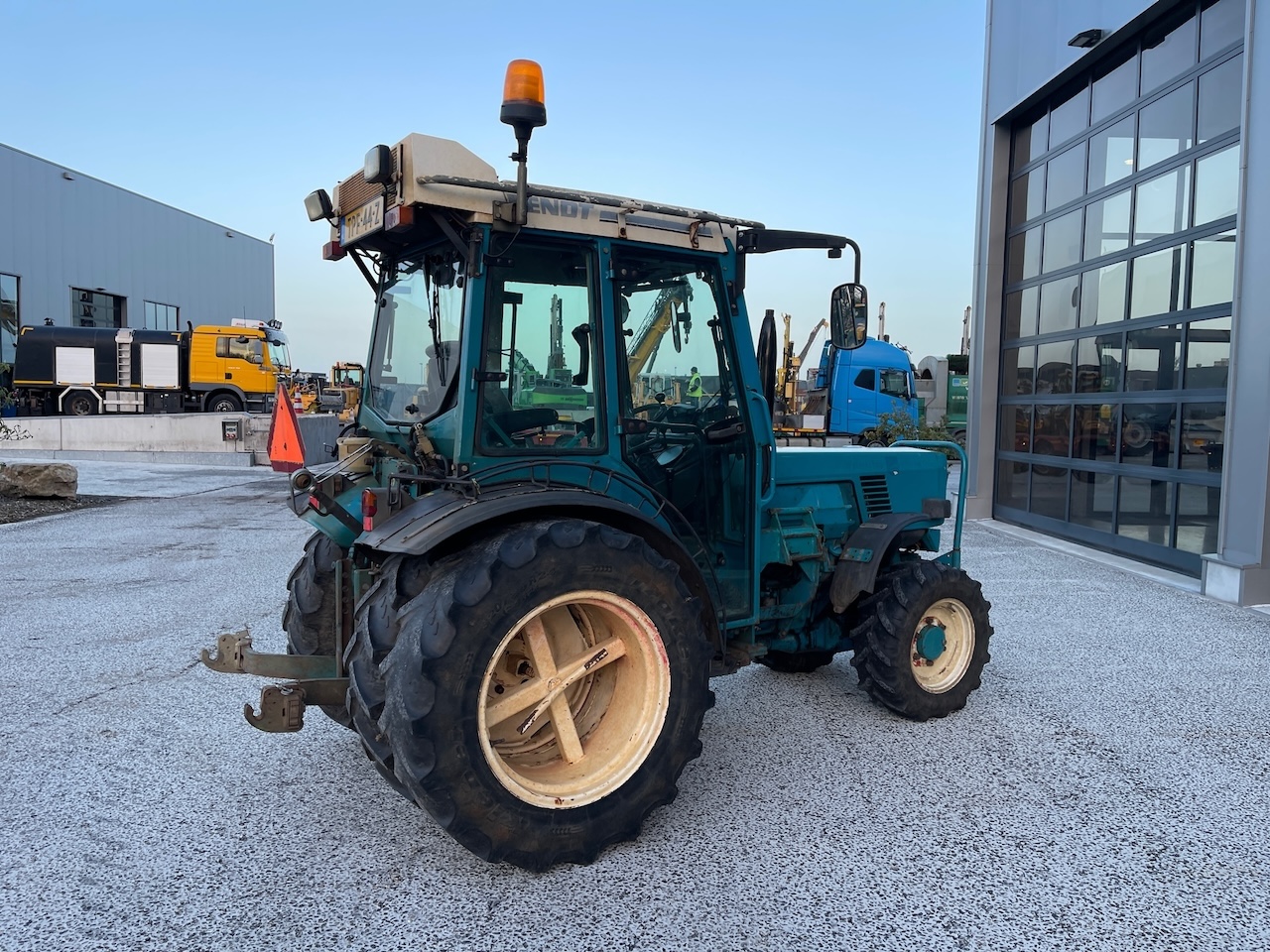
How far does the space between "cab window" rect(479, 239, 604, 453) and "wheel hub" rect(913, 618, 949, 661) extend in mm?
1969

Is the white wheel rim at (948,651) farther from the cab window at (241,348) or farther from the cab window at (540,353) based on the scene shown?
the cab window at (241,348)

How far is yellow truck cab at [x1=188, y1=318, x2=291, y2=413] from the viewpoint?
26.5 metres

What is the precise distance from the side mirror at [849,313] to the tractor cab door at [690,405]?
0.55m

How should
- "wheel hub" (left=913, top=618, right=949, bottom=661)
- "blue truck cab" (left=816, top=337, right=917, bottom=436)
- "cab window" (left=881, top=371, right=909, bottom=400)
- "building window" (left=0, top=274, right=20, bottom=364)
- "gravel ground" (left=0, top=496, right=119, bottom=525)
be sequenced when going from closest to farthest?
"wheel hub" (left=913, top=618, right=949, bottom=661) < "gravel ground" (left=0, top=496, right=119, bottom=525) < "blue truck cab" (left=816, top=337, right=917, bottom=436) < "cab window" (left=881, top=371, right=909, bottom=400) < "building window" (left=0, top=274, right=20, bottom=364)

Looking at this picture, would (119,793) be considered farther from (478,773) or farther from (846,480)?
(846,480)

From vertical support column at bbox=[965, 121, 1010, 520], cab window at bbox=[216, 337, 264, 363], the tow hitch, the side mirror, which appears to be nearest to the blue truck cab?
vertical support column at bbox=[965, 121, 1010, 520]

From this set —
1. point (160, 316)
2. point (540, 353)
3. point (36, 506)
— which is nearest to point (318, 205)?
point (540, 353)

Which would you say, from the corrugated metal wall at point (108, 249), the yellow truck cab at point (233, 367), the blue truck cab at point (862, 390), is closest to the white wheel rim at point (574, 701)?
the blue truck cab at point (862, 390)

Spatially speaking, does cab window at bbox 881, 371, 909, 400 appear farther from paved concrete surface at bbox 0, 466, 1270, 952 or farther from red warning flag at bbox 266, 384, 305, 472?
red warning flag at bbox 266, 384, 305, 472

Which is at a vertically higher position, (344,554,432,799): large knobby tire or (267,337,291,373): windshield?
(267,337,291,373): windshield

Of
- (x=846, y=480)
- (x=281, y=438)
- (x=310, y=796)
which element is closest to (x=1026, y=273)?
(x=846, y=480)

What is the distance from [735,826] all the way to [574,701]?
0.74m

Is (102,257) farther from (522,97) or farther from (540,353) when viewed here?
(522,97)

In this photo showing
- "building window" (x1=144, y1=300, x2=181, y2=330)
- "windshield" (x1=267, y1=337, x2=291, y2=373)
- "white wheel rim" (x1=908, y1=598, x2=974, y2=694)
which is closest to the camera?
"white wheel rim" (x1=908, y1=598, x2=974, y2=694)
